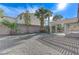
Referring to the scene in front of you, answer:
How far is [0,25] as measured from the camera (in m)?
3.52

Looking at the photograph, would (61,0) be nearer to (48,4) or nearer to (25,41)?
(48,4)

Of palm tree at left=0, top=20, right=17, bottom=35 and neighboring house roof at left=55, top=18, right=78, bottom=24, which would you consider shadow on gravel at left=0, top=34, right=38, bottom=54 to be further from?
neighboring house roof at left=55, top=18, right=78, bottom=24

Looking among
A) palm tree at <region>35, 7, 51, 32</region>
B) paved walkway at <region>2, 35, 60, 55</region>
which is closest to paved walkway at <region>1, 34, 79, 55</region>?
paved walkway at <region>2, 35, 60, 55</region>

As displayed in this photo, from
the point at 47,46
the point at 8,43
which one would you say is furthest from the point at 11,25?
the point at 47,46

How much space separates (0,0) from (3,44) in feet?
2.86

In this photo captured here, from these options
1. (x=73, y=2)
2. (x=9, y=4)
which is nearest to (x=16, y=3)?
(x=9, y=4)

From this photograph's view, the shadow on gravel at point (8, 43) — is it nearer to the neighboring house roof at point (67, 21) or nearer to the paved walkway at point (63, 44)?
the paved walkway at point (63, 44)

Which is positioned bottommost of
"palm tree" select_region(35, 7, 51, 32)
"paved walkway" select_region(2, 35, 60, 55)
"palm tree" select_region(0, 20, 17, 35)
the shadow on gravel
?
"paved walkway" select_region(2, 35, 60, 55)

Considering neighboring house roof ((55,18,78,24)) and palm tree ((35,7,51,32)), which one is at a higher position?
palm tree ((35,7,51,32))

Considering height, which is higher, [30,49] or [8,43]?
[8,43]

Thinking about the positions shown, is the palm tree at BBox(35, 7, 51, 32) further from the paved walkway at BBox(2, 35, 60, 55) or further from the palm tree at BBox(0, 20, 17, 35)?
the palm tree at BBox(0, 20, 17, 35)

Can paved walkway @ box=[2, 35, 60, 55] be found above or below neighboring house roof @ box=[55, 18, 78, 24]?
below

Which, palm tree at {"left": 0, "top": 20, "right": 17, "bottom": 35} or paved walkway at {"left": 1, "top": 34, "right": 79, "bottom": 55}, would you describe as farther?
palm tree at {"left": 0, "top": 20, "right": 17, "bottom": 35}

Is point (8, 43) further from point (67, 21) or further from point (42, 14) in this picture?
point (67, 21)
